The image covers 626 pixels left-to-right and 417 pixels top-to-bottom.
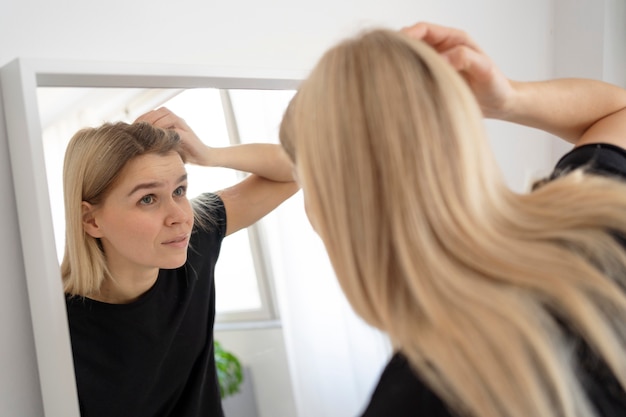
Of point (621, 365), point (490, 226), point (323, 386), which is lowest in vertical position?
point (323, 386)

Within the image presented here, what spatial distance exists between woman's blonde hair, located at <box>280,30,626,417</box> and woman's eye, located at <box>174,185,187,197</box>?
233 millimetres

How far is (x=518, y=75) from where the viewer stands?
1.27 meters

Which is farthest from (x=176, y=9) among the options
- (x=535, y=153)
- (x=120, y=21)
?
(x=535, y=153)

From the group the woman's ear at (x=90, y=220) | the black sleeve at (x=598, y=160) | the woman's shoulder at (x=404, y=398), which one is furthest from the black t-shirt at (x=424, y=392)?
the woman's ear at (x=90, y=220)

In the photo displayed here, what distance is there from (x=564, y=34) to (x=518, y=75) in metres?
0.15

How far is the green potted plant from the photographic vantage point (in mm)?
805

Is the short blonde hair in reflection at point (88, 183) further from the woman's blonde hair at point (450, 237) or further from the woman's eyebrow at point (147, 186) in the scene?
the woman's blonde hair at point (450, 237)

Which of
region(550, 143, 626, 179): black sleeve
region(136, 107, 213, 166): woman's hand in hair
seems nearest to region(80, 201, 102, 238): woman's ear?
region(136, 107, 213, 166): woman's hand in hair

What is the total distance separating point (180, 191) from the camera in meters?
0.76

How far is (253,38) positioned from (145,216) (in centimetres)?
31

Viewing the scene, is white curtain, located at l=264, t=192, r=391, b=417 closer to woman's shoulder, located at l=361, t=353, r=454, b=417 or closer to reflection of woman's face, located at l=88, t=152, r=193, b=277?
reflection of woman's face, located at l=88, t=152, r=193, b=277

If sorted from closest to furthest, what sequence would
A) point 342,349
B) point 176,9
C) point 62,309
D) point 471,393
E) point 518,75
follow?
point 471,393 < point 62,309 < point 176,9 < point 342,349 < point 518,75

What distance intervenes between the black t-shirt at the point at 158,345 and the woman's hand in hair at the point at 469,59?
12.3 inches

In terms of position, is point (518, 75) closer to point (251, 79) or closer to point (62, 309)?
point (251, 79)
